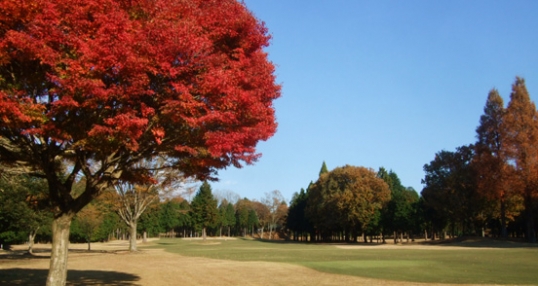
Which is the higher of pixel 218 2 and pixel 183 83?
pixel 218 2

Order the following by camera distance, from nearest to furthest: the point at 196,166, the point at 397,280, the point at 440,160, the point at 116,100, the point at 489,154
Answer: the point at 116,100 → the point at 196,166 → the point at 397,280 → the point at 489,154 → the point at 440,160

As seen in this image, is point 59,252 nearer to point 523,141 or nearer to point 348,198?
point 523,141

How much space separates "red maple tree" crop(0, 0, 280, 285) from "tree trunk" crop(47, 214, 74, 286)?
0.02 m

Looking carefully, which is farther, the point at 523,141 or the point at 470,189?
the point at 470,189

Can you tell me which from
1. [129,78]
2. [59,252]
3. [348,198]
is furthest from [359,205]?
[129,78]

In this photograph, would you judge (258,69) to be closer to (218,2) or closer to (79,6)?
(218,2)

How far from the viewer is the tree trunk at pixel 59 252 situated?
31.8 feet

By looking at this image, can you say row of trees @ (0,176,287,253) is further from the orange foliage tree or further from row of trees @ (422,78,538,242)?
row of trees @ (422,78,538,242)

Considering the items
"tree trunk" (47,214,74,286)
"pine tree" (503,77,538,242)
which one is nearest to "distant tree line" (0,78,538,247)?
"pine tree" (503,77,538,242)

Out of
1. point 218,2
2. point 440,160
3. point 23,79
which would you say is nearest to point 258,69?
point 218,2

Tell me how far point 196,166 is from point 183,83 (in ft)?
9.98

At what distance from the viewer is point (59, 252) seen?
9820mm

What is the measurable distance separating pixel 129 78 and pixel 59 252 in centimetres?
466

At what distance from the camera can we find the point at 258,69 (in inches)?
369
